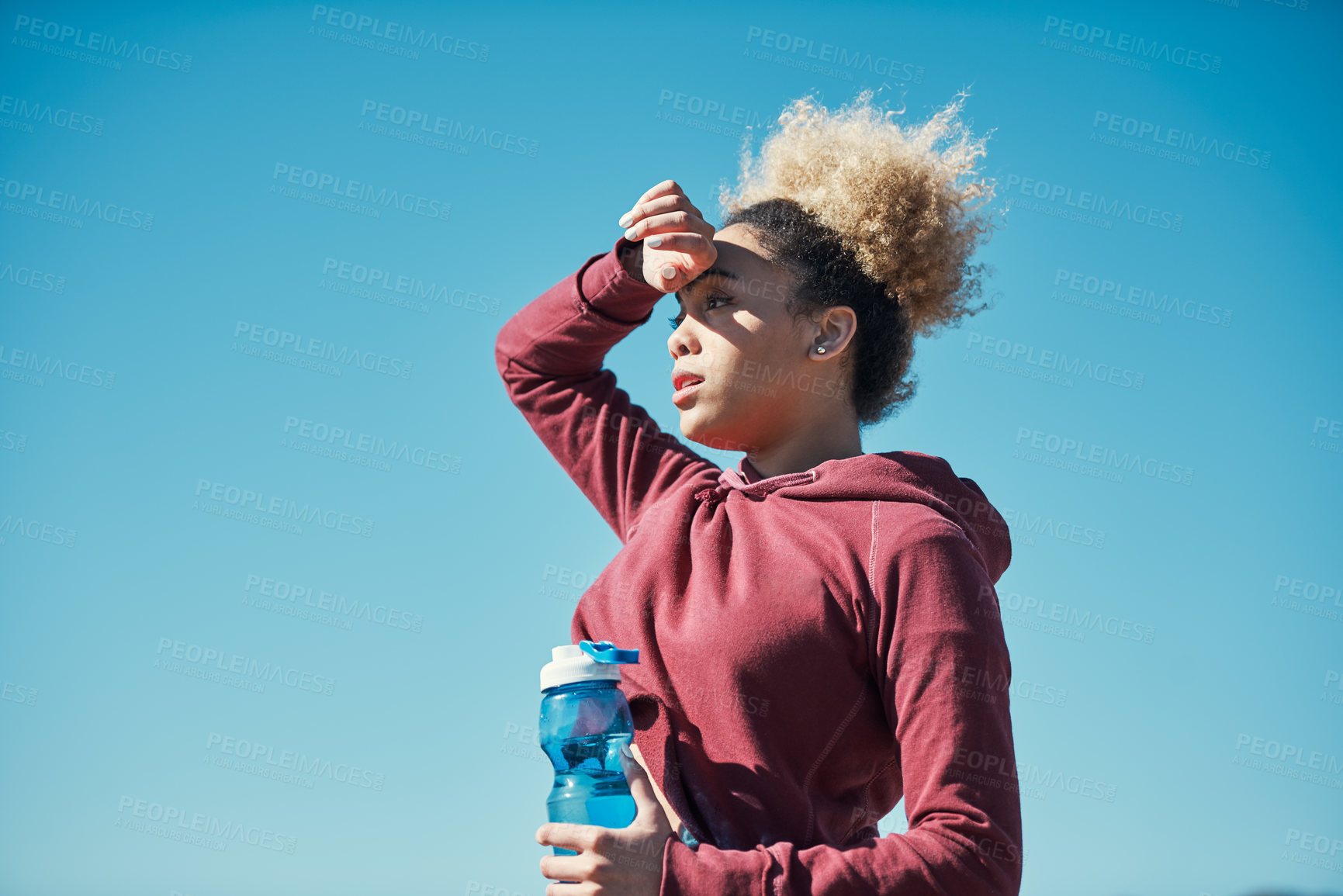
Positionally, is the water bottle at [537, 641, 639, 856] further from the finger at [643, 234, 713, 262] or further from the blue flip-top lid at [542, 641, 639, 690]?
the finger at [643, 234, 713, 262]

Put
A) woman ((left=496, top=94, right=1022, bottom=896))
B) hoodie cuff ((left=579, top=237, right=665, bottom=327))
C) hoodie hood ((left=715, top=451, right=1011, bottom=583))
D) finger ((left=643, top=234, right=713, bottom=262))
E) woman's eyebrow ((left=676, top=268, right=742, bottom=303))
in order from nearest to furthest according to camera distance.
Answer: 1. woman ((left=496, top=94, right=1022, bottom=896))
2. hoodie hood ((left=715, top=451, right=1011, bottom=583))
3. finger ((left=643, top=234, right=713, bottom=262))
4. woman's eyebrow ((left=676, top=268, right=742, bottom=303))
5. hoodie cuff ((left=579, top=237, right=665, bottom=327))

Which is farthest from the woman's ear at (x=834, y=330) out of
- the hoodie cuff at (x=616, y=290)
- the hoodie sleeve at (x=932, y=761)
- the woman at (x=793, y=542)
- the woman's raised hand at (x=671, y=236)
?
the hoodie sleeve at (x=932, y=761)

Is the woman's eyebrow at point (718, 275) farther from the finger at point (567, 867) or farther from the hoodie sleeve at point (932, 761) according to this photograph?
the finger at point (567, 867)

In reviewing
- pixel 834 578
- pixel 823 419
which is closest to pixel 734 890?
pixel 834 578

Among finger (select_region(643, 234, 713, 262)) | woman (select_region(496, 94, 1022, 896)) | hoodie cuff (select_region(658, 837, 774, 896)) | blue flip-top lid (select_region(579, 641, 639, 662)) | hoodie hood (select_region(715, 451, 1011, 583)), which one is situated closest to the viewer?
hoodie cuff (select_region(658, 837, 774, 896))

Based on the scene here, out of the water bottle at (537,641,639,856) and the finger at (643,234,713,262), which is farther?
the finger at (643,234,713,262)

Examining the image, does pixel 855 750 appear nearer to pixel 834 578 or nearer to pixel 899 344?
pixel 834 578

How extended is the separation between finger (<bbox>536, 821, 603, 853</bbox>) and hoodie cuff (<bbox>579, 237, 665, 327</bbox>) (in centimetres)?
165

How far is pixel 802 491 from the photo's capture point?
9.16 ft

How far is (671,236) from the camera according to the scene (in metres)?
2.94

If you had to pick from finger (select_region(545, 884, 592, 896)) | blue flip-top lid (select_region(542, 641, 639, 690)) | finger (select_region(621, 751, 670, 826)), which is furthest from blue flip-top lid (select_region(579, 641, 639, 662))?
finger (select_region(545, 884, 592, 896))

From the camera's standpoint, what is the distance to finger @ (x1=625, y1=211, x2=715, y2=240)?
2.96 metres

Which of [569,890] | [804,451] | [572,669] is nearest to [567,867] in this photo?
[569,890]

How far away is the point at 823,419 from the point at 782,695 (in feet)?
2.99
